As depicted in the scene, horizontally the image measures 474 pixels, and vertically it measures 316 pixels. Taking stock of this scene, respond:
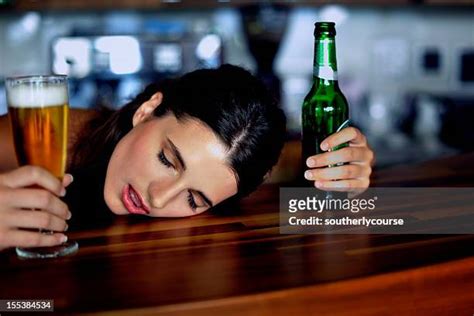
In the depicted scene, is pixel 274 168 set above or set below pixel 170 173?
below

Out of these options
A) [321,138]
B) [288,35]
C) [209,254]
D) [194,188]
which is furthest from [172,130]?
[288,35]

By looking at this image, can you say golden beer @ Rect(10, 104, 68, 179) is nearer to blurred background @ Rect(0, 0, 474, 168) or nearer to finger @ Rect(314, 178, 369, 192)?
finger @ Rect(314, 178, 369, 192)

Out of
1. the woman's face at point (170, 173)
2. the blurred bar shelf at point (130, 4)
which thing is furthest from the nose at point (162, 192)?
the blurred bar shelf at point (130, 4)

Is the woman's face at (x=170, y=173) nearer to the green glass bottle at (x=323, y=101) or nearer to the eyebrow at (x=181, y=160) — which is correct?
the eyebrow at (x=181, y=160)

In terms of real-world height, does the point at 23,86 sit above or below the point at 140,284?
above

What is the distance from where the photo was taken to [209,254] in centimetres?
86

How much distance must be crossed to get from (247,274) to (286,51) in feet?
9.00

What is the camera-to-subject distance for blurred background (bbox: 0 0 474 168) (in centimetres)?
308

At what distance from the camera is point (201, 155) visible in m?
1.11

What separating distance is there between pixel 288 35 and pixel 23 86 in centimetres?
266

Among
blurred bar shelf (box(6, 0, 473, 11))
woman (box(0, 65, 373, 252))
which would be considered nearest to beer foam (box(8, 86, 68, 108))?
woman (box(0, 65, 373, 252))

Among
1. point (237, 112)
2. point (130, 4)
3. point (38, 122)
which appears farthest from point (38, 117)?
point (130, 4)

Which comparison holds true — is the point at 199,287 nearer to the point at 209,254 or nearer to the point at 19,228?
the point at 209,254

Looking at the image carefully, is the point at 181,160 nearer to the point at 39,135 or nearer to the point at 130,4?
the point at 39,135
